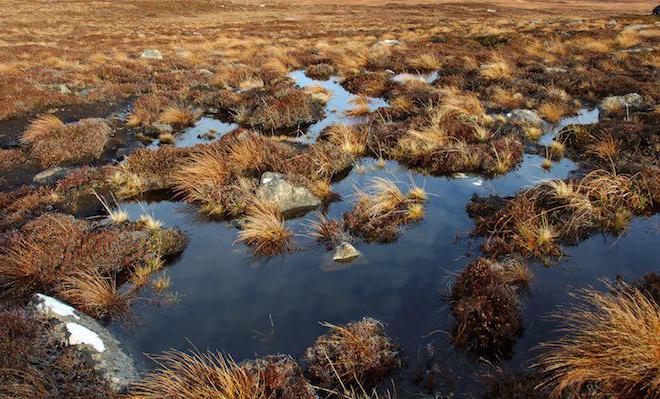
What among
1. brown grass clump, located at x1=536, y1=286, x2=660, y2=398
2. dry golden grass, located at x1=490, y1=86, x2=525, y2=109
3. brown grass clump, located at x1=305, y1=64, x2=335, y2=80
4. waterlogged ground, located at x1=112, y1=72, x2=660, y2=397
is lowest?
waterlogged ground, located at x1=112, y1=72, x2=660, y2=397

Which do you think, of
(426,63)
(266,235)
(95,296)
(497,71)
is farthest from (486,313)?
(426,63)

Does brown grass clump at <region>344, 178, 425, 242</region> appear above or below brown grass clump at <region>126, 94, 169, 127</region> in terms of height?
below

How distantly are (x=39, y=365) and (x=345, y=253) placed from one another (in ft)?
14.5

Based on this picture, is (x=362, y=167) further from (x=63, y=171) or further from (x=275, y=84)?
(x=275, y=84)

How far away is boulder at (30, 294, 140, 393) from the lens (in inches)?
194

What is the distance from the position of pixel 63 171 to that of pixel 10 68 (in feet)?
50.1

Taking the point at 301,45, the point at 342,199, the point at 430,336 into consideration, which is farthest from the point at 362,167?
the point at 301,45

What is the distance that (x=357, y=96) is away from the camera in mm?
18469

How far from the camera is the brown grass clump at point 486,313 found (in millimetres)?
5281

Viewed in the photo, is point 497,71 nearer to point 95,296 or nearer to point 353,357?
point 353,357

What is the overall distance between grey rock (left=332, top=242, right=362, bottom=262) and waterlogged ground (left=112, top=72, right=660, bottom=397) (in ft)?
0.44

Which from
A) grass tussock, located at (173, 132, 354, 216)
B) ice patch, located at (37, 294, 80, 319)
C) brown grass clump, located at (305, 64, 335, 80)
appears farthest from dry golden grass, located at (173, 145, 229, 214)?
brown grass clump, located at (305, 64, 335, 80)

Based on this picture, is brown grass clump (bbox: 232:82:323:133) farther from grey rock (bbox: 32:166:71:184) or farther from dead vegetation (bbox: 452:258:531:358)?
dead vegetation (bbox: 452:258:531:358)

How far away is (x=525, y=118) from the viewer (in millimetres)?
13320
